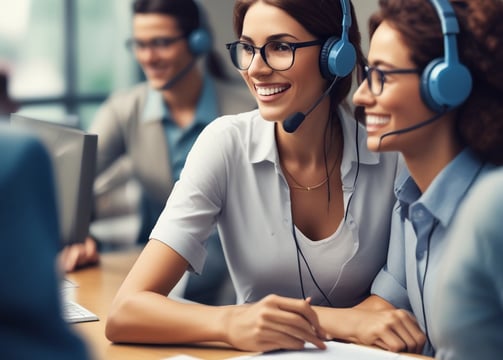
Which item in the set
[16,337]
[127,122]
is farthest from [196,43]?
[16,337]

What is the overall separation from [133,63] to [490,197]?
4608 mm

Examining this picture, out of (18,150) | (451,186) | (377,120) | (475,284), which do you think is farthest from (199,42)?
(18,150)

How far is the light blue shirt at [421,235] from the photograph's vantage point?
1440 millimetres

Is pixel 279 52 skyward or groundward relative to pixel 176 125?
skyward

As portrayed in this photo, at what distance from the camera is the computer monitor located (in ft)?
6.68

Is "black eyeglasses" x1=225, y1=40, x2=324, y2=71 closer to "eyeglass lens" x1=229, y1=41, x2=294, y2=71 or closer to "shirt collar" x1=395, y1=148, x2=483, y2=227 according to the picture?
"eyeglass lens" x1=229, y1=41, x2=294, y2=71

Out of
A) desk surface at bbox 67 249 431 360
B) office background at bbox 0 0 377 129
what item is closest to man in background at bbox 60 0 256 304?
desk surface at bbox 67 249 431 360

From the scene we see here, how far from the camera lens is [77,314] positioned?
5.61 ft

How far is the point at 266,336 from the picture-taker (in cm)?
136

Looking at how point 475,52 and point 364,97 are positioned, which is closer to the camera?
point 475,52

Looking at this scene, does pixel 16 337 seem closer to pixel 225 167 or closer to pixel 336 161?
pixel 225 167

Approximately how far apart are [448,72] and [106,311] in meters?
0.93

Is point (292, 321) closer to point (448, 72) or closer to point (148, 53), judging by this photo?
point (448, 72)

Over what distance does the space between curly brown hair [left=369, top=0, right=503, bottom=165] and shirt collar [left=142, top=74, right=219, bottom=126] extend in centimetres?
157
